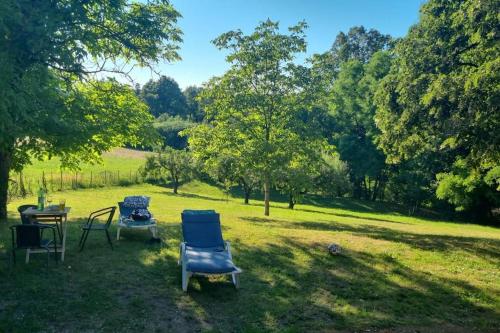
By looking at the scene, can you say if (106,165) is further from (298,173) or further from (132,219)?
(132,219)

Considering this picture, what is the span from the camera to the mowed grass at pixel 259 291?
5.88 metres

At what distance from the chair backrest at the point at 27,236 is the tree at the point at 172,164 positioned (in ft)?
110

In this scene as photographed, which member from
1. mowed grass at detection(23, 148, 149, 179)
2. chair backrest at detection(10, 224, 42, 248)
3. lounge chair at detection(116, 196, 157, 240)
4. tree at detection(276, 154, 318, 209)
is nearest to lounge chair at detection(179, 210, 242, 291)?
lounge chair at detection(116, 196, 157, 240)

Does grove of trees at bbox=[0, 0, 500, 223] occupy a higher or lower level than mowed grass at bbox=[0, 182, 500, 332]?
higher

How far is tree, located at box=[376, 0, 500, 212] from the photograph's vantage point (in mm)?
11906

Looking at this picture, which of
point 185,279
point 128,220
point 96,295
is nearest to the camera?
point 96,295

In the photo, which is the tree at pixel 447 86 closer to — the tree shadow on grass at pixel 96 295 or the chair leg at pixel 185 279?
the chair leg at pixel 185 279

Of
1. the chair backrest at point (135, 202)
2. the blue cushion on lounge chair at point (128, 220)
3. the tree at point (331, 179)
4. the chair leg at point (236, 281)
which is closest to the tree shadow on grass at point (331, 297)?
the chair leg at point (236, 281)

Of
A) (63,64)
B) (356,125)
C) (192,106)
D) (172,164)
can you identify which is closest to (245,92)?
(63,64)

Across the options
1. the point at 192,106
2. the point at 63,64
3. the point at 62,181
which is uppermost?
the point at 192,106

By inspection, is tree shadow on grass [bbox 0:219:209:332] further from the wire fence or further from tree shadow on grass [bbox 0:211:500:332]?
the wire fence

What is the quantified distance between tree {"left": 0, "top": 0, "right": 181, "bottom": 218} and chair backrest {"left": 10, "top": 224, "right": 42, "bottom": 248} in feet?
5.47

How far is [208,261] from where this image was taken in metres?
7.35

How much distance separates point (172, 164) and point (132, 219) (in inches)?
1238
